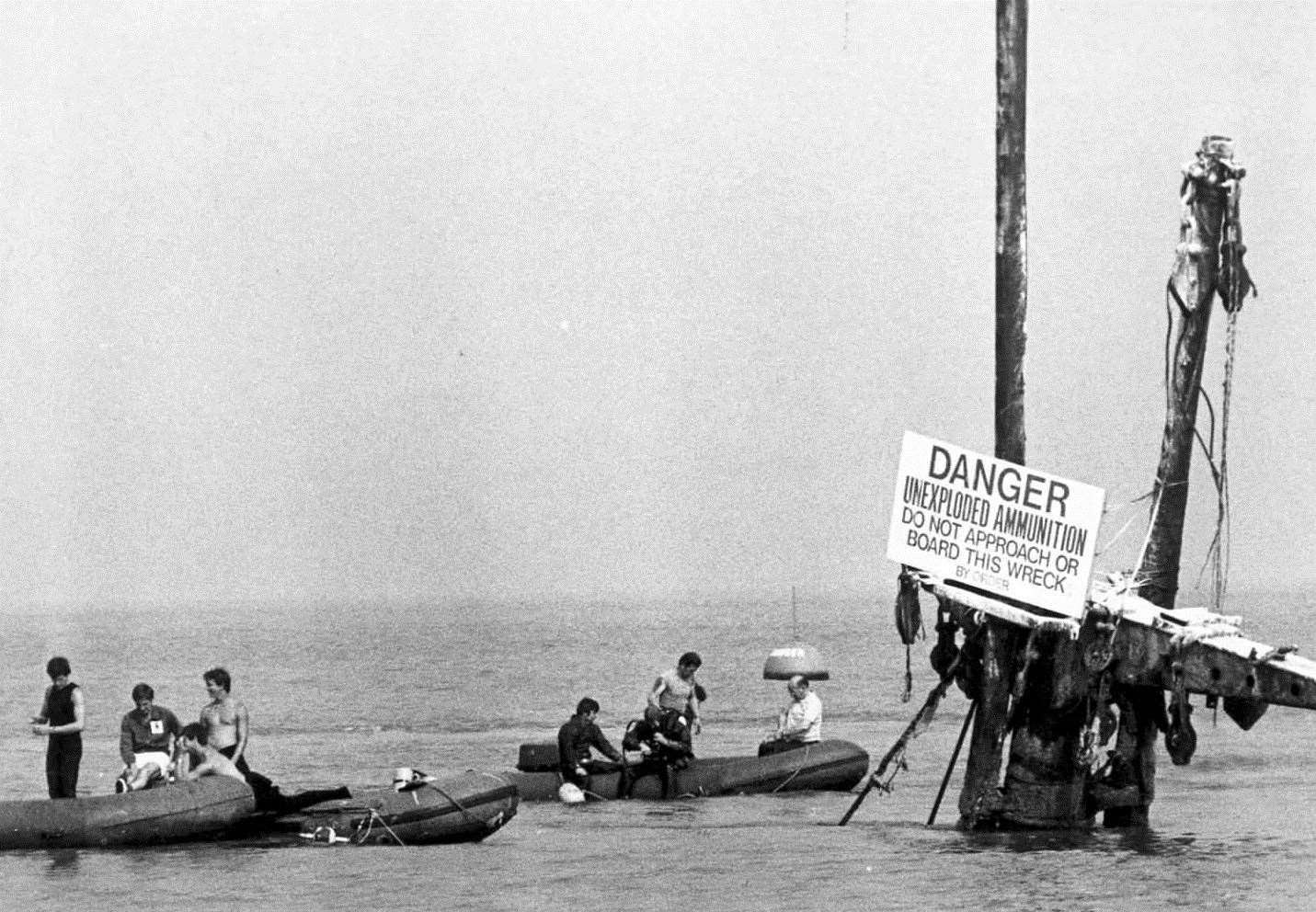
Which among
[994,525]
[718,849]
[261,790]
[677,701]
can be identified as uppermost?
[994,525]

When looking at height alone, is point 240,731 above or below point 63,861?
above

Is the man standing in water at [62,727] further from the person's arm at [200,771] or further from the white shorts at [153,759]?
the person's arm at [200,771]

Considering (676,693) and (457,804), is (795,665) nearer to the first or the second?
(676,693)

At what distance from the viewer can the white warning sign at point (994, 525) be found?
19.6 metres

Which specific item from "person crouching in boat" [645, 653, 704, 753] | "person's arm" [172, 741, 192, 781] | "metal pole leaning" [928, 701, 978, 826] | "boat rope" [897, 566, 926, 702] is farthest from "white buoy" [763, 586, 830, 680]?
"person's arm" [172, 741, 192, 781]

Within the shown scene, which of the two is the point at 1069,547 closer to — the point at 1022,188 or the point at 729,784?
the point at 1022,188

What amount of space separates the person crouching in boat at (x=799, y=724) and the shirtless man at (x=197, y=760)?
865 cm

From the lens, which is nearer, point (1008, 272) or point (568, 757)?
point (1008, 272)

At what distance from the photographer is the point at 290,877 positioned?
19.8m

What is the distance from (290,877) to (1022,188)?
352 inches

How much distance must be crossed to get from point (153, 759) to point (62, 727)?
1364 mm

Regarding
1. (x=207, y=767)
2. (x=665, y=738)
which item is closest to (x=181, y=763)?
(x=207, y=767)

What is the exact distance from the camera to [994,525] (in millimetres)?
19969

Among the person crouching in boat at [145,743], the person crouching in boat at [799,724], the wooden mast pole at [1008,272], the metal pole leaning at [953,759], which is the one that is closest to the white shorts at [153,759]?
the person crouching in boat at [145,743]
